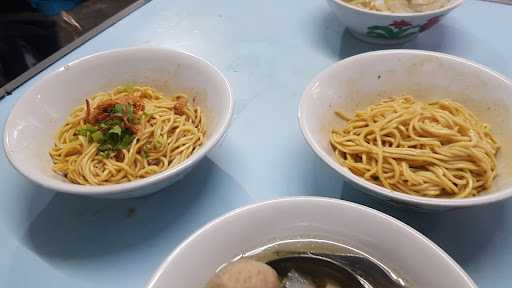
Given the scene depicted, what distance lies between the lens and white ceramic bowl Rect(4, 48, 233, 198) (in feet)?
3.18

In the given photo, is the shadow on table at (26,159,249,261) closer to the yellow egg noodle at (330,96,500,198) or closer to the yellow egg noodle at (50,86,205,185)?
the yellow egg noodle at (50,86,205,185)

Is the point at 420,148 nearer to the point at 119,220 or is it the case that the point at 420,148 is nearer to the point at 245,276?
the point at 245,276

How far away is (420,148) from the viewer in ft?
3.63

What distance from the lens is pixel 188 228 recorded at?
1.03 meters

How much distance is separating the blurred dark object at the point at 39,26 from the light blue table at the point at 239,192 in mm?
386

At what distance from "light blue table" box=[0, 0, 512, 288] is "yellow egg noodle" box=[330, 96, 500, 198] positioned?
7cm

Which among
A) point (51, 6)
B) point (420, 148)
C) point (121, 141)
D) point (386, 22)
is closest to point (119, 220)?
point (121, 141)

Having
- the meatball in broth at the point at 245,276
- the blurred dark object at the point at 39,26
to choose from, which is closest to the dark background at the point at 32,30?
the blurred dark object at the point at 39,26

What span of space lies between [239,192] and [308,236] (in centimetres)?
31

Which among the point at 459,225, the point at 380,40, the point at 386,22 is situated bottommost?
the point at 459,225

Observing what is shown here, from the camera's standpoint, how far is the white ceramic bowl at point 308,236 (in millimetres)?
741

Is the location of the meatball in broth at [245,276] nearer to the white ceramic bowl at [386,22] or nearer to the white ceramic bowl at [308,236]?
the white ceramic bowl at [308,236]

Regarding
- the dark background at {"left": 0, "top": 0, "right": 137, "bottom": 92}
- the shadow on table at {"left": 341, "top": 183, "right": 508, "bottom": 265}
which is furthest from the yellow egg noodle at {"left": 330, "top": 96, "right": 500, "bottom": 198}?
the dark background at {"left": 0, "top": 0, "right": 137, "bottom": 92}

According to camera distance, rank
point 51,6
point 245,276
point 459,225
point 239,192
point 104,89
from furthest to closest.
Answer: point 51,6 → point 104,89 → point 239,192 → point 459,225 → point 245,276
